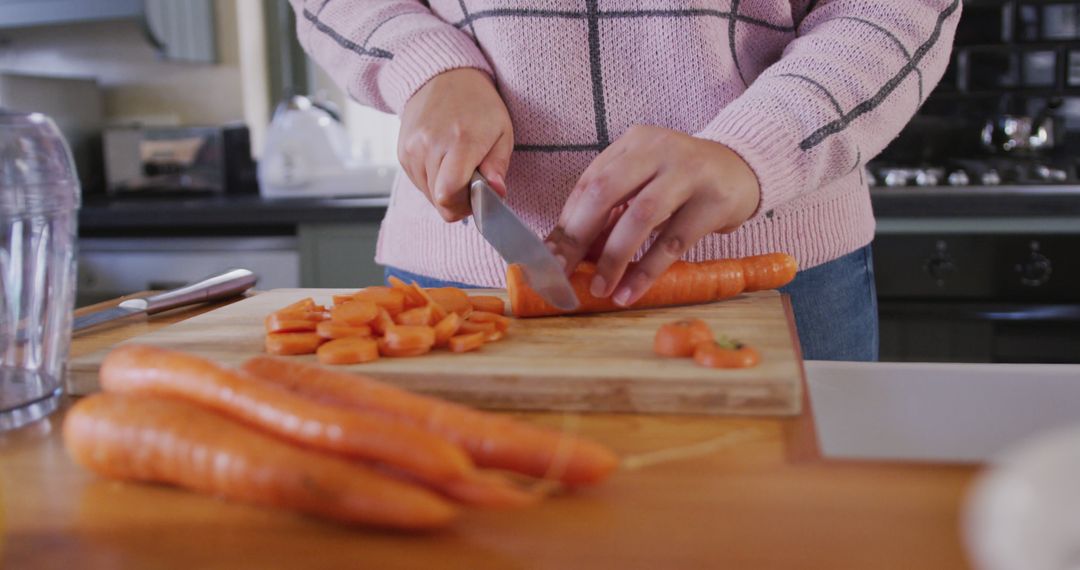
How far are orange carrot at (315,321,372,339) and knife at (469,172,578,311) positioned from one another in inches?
6.9

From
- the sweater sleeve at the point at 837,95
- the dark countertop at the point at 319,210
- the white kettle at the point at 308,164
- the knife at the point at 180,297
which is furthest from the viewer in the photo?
the white kettle at the point at 308,164

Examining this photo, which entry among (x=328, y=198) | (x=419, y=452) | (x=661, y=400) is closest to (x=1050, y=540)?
(x=419, y=452)

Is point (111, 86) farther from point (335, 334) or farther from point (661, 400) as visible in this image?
point (661, 400)

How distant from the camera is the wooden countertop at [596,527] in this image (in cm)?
50

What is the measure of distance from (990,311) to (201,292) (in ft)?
5.37

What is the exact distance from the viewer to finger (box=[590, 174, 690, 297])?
92cm

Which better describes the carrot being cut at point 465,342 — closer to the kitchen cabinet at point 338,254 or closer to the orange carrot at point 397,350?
the orange carrot at point 397,350

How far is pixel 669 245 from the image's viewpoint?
0.98 meters

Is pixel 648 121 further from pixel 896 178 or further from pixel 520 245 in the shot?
pixel 896 178


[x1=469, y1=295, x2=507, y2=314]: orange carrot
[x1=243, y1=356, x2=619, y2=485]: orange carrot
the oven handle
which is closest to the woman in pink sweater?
[x1=469, y1=295, x2=507, y2=314]: orange carrot

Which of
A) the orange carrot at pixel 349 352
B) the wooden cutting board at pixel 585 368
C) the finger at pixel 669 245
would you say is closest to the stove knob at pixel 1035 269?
the wooden cutting board at pixel 585 368

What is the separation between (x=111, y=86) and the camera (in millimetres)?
3135

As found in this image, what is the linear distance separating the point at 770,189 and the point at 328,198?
1.61 metres

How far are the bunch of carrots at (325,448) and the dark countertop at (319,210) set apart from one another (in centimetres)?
161
